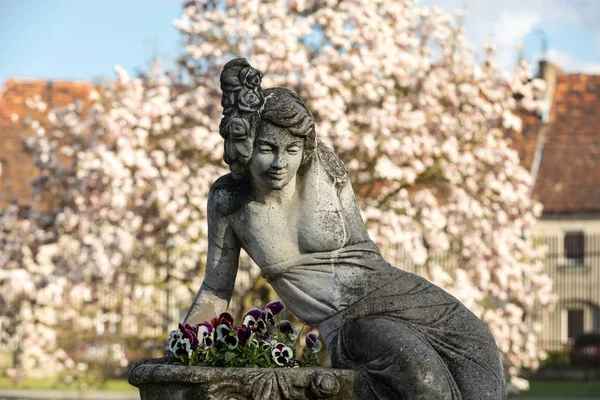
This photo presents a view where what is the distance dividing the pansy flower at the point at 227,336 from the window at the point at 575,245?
29.7m

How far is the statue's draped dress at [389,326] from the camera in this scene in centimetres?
534

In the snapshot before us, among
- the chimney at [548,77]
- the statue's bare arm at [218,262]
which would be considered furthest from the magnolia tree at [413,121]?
the chimney at [548,77]

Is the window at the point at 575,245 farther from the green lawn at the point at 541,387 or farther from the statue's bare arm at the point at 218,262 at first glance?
the statue's bare arm at the point at 218,262

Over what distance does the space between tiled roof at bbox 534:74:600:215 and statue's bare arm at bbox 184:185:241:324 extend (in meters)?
30.5

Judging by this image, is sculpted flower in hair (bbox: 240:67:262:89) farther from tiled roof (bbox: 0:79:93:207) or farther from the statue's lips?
tiled roof (bbox: 0:79:93:207)

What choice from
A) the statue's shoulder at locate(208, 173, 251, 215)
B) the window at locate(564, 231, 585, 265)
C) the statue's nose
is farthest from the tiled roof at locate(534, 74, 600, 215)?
the statue's nose

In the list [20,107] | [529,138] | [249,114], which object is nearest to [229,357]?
[249,114]

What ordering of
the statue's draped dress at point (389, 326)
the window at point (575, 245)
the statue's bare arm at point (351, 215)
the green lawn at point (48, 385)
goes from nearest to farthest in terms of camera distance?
the statue's draped dress at point (389, 326)
the statue's bare arm at point (351, 215)
the green lawn at point (48, 385)
the window at point (575, 245)

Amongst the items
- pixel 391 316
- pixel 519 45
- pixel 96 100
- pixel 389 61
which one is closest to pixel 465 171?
pixel 389 61

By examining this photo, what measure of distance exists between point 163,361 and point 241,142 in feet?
3.34

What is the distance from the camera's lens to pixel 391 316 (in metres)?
5.57

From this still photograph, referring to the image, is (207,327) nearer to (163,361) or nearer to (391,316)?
(163,361)

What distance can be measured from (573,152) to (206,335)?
3437 centimetres

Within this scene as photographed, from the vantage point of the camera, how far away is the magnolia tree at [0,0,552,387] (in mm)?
16125
